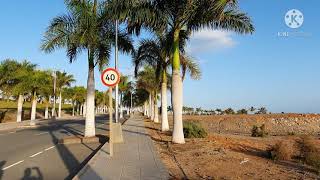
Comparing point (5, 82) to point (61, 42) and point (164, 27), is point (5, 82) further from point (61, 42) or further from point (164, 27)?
point (164, 27)

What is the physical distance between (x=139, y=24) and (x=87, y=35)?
108 inches

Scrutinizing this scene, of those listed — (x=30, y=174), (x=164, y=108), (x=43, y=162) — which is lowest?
(x=30, y=174)

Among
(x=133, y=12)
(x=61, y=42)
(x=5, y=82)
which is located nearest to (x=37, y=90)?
(x=5, y=82)

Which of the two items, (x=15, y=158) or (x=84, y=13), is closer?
(x=15, y=158)

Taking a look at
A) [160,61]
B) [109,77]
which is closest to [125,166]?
[109,77]

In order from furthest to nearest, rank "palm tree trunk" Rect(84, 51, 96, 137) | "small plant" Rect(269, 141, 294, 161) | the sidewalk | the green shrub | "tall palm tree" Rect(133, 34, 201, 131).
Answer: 1. "tall palm tree" Rect(133, 34, 201, 131)
2. the green shrub
3. "palm tree trunk" Rect(84, 51, 96, 137)
4. "small plant" Rect(269, 141, 294, 161)
5. the sidewalk

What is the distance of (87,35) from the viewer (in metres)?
20.9

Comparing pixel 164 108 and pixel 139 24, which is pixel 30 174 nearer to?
pixel 139 24

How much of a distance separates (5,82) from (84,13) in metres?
30.8

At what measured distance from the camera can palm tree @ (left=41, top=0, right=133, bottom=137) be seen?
68.8 feet

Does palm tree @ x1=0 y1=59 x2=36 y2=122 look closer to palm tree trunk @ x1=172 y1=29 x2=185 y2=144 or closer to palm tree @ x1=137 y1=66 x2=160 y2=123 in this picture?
palm tree @ x1=137 y1=66 x2=160 y2=123

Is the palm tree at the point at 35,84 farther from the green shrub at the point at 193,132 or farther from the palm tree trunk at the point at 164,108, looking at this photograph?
the green shrub at the point at 193,132

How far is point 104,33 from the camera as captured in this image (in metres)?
22.2

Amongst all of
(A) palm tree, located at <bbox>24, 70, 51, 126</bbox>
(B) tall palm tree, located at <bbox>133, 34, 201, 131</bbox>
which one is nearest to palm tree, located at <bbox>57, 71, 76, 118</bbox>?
(A) palm tree, located at <bbox>24, 70, 51, 126</bbox>
